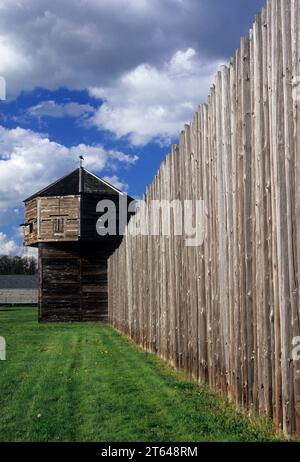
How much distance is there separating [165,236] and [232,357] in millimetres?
3733

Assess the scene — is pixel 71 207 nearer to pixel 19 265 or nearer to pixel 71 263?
pixel 71 263

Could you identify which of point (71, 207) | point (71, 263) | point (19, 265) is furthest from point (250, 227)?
point (19, 265)

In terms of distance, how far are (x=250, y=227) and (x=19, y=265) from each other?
94.2m

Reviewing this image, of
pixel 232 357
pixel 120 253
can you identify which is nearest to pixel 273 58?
pixel 232 357

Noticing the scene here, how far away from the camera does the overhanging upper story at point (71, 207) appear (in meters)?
24.2

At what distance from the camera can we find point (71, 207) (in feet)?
80.4

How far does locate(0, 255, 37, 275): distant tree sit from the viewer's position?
312 feet

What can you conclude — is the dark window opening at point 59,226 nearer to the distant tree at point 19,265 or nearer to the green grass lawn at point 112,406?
the green grass lawn at point 112,406

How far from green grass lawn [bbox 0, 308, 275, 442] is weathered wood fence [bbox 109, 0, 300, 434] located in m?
0.25

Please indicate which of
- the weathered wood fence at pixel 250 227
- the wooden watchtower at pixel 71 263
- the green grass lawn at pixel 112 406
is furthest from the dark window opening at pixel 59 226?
Answer: the weathered wood fence at pixel 250 227

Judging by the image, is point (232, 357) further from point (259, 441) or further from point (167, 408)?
point (259, 441)

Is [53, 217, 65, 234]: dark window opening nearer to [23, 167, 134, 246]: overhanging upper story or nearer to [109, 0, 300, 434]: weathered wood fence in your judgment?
[23, 167, 134, 246]: overhanging upper story

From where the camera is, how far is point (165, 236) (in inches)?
338

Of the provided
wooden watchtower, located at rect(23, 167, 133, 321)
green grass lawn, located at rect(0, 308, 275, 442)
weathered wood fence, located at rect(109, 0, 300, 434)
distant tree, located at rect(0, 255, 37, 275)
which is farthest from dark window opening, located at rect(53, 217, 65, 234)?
distant tree, located at rect(0, 255, 37, 275)
